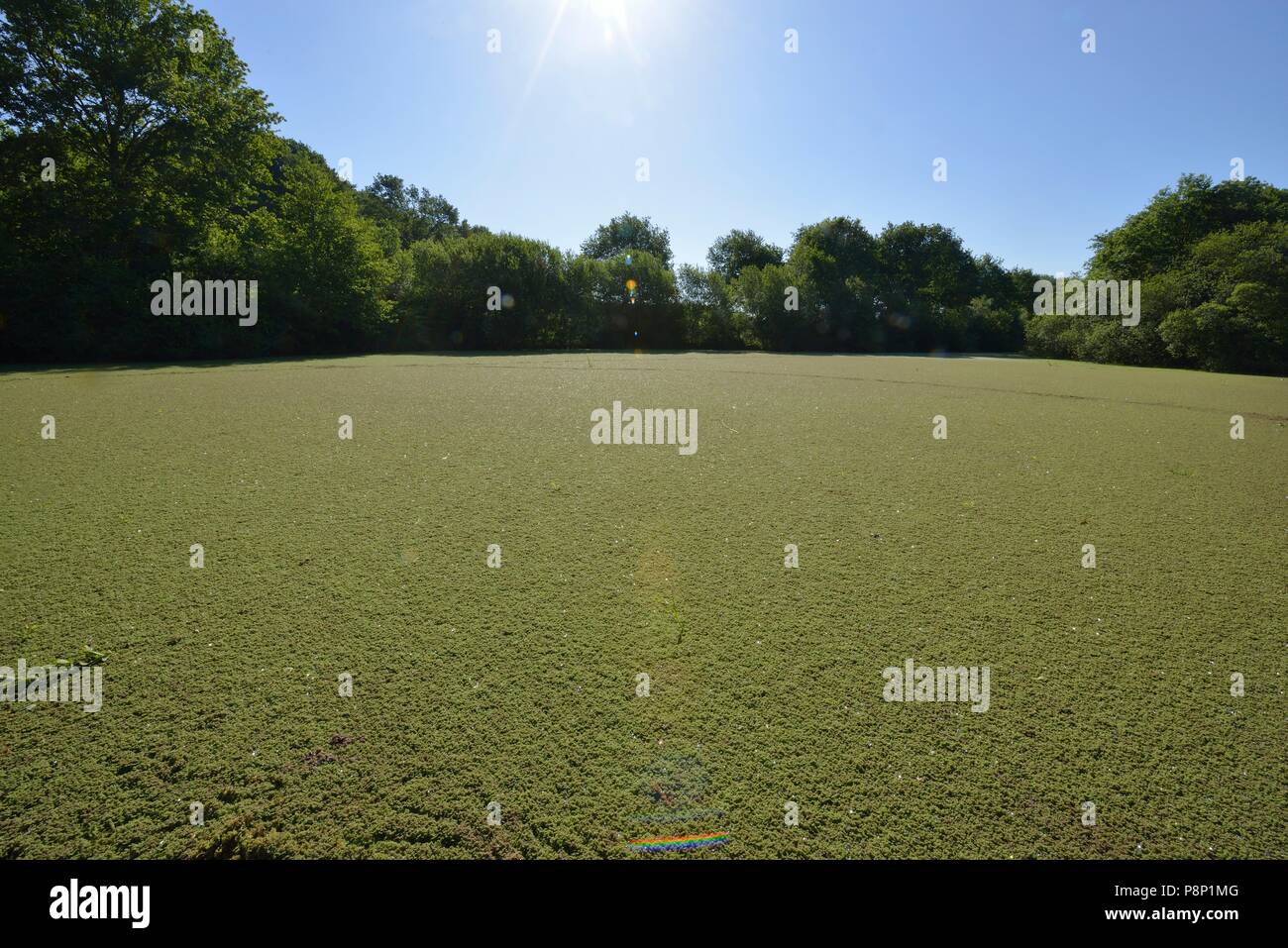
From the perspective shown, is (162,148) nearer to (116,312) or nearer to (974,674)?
(116,312)

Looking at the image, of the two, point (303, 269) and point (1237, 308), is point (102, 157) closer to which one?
point (303, 269)

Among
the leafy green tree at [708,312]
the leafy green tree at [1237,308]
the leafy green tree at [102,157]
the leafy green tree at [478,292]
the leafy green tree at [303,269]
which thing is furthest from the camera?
the leafy green tree at [708,312]

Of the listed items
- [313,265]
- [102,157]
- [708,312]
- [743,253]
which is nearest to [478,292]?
[313,265]

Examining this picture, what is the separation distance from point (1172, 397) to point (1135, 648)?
1567 centimetres

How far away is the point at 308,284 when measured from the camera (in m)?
26.4

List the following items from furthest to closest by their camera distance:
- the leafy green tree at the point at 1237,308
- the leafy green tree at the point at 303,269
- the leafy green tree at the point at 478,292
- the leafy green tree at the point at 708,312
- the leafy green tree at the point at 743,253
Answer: the leafy green tree at the point at 743,253
the leafy green tree at the point at 708,312
the leafy green tree at the point at 478,292
the leafy green tree at the point at 303,269
the leafy green tree at the point at 1237,308

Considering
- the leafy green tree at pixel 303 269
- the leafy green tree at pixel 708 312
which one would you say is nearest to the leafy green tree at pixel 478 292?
the leafy green tree at pixel 303 269

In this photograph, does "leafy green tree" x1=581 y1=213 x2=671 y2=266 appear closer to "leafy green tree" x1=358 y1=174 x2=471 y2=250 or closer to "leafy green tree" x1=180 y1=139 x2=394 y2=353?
"leafy green tree" x1=358 y1=174 x2=471 y2=250

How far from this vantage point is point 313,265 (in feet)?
87.7

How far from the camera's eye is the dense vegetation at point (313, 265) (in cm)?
1973

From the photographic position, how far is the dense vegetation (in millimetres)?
19734

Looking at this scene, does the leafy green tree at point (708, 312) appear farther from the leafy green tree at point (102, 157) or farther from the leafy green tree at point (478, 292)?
the leafy green tree at point (102, 157)

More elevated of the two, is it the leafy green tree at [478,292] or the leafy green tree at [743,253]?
the leafy green tree at [743,253]
